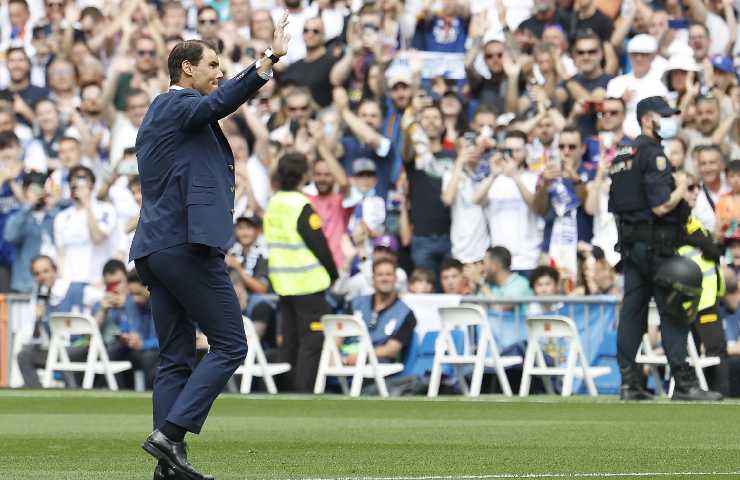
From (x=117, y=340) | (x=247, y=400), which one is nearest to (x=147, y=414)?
(x=247, y=400)

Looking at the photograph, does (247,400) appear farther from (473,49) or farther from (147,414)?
(473,49)

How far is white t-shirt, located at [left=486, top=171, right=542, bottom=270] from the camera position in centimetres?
1908

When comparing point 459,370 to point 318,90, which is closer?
point 459,370

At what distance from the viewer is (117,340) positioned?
64.0 feet

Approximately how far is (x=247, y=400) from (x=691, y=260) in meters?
4.33

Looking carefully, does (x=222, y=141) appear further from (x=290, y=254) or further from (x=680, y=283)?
(x=290, y=254)

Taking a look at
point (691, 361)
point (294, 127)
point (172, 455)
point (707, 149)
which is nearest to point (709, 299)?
point (691, 361)

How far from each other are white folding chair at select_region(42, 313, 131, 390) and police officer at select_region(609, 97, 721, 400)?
6.28 meters

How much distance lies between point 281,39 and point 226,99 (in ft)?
1.43

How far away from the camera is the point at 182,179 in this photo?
8.83 meters

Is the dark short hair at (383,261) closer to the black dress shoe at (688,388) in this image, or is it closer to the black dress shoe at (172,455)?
the black dress shoe at (688,388)

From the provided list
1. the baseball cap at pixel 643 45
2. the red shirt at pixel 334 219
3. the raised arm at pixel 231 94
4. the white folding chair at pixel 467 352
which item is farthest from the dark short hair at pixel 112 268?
the raised arm at pixel 231 94

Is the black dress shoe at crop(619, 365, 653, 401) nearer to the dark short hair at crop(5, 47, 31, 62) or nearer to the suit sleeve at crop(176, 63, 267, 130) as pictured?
the suit sleeve at crop(176, 63, 267, 130)

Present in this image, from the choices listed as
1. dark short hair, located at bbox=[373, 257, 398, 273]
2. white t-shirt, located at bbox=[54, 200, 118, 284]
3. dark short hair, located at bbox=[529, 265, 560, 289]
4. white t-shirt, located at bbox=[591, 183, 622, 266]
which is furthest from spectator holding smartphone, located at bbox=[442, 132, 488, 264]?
white t-shirt, located at bbox=[54, 200, 118, 284]
